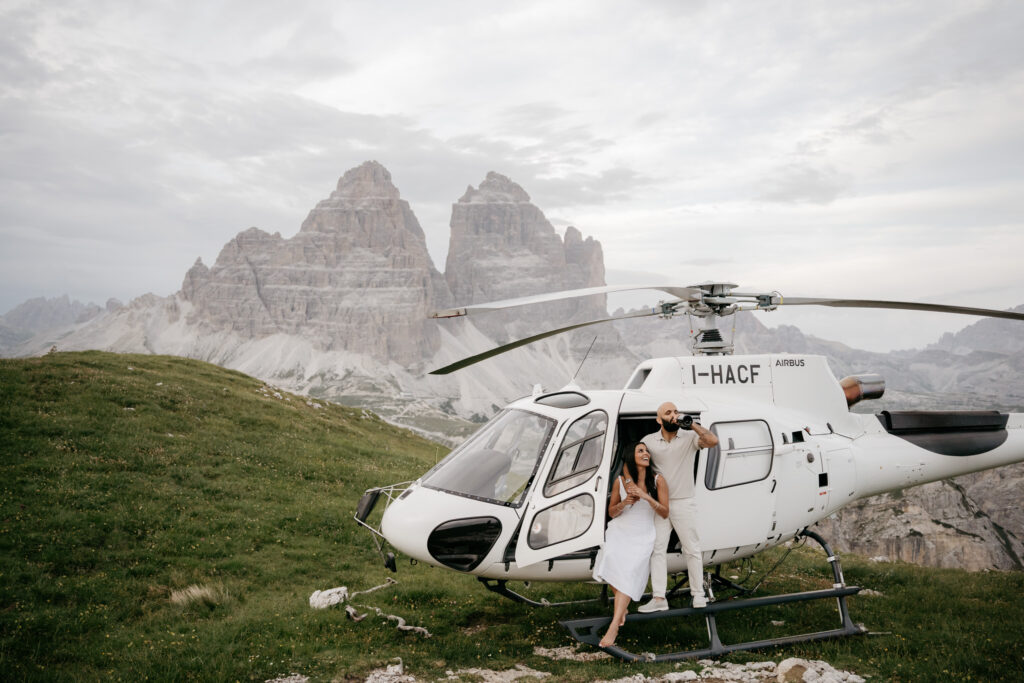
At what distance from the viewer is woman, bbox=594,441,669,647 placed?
22.2 ft

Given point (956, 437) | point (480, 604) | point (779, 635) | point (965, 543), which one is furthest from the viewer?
point (965, 543)

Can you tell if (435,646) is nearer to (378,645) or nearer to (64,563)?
(378,645)

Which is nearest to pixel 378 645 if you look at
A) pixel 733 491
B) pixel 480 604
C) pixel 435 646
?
pixel 435 646

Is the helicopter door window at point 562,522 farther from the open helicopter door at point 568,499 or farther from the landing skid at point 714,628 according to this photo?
the landing skid at point 714,628

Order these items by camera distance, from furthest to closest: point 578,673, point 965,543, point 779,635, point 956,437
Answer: point 965,543 → point 956,437 → point 779,635 → point 578,673

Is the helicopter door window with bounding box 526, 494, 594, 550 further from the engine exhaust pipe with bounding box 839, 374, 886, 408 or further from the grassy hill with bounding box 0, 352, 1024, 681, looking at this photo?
the engine exhaust pipe with bounding box 839, 374, 886, 408

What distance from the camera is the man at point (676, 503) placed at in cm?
695

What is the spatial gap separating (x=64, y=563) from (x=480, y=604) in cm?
701

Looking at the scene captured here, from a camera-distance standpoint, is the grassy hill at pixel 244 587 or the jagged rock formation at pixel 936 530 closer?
the grassy hill at pixel 244 587

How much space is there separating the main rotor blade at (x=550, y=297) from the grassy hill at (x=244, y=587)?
4.00 meters

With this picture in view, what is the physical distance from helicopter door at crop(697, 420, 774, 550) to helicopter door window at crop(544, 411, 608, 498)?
4.93 ft

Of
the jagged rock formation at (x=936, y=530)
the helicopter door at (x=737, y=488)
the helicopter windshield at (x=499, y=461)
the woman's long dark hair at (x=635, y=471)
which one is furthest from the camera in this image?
the jagged rock formation at (x=936, y=530)

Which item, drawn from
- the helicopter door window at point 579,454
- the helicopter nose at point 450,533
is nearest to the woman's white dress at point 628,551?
the helicopter door window at point 579,454

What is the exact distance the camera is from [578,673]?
6426 mm
